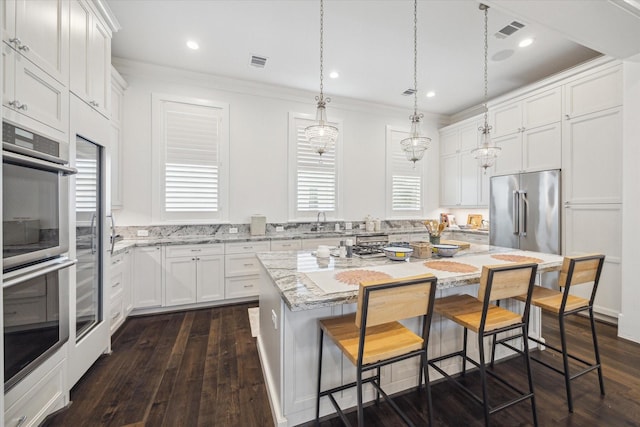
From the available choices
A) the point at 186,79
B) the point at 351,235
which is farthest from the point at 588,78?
the point at 186,79

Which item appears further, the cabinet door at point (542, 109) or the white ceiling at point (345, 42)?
the cabinet door at point (542, 109)

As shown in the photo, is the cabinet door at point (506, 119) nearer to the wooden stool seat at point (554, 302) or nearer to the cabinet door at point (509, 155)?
the cabinet door at point (509, 155)

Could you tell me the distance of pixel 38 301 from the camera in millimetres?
1471

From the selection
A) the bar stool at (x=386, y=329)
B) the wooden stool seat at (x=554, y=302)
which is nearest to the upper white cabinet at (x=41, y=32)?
the bar stool at (x=386, y=329)

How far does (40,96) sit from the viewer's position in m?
1.49

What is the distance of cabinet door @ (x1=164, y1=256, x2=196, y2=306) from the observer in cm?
327

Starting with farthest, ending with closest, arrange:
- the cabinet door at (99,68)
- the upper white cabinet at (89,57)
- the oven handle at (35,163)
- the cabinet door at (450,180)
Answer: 1. the cabinet door at (450,180)
2. the cabinet door at (99,68)
3. the upper white cabinet at (89,57)
4. the oven handle at (35,163)

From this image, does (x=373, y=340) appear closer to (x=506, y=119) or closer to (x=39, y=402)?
(x=39, y=402)

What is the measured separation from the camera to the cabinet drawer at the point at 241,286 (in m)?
3.54

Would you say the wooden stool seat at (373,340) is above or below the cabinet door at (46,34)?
below

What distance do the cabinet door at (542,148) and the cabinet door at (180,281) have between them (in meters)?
4.76

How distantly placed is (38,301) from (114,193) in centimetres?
207

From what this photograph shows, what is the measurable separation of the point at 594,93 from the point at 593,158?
2.45ft

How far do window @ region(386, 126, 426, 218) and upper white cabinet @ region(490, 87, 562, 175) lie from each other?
4.66 ft
